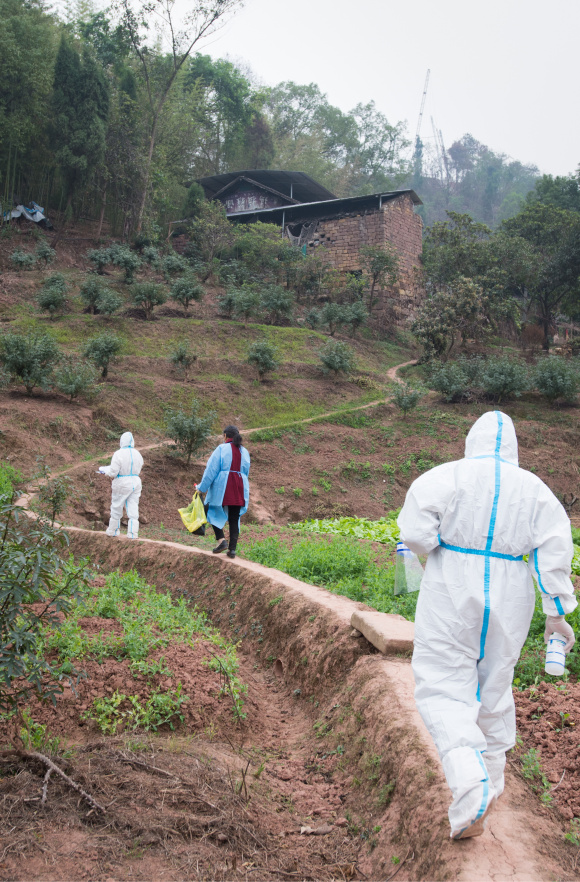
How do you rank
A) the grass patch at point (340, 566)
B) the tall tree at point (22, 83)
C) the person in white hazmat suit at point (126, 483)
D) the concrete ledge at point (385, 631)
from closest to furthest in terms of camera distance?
the concrete ledge at point (385, 631)
the grass patch at point (340, 566)
the person in white hazmat suit at point (126, 483)
the tall tree at point (22, 83)

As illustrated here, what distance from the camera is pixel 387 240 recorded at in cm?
2833

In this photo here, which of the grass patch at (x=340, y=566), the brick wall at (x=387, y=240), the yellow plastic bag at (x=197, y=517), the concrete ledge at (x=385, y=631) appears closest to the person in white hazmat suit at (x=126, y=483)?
the yellow plastic bag at (x=197, y=517)

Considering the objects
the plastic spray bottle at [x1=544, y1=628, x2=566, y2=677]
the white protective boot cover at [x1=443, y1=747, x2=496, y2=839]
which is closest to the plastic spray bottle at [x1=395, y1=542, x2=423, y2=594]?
the plastic spray bottle at [x1=544, y1=628, x2=566, y2=677]

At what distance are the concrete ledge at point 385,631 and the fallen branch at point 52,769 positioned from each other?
7.60 ft

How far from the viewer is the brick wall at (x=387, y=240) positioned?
1114 inches

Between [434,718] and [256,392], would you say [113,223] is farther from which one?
[434,718]

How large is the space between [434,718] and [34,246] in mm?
25807

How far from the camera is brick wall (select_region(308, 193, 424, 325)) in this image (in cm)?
2830

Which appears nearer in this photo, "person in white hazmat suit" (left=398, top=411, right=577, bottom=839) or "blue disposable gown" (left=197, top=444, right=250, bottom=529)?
"person in white hazmat suit" (left=398, top=411, right=577, bottom=839)

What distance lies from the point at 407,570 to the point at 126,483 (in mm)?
6557

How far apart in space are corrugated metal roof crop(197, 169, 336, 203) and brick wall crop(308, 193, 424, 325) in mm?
4573

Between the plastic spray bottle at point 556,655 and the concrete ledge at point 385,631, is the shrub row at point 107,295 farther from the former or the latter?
the plastic spray bottle at point 556,655

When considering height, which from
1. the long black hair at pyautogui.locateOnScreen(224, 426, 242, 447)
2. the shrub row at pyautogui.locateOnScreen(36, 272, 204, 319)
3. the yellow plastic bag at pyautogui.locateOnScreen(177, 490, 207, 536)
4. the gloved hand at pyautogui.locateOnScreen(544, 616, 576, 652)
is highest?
the shrub row at pyautogui.locateOnScreen(36, 272, 204, 319)

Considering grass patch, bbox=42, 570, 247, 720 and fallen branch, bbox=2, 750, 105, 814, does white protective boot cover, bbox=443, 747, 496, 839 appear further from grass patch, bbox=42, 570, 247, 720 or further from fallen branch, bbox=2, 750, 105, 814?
grass patch, bbox=42, 570, 247, 720
